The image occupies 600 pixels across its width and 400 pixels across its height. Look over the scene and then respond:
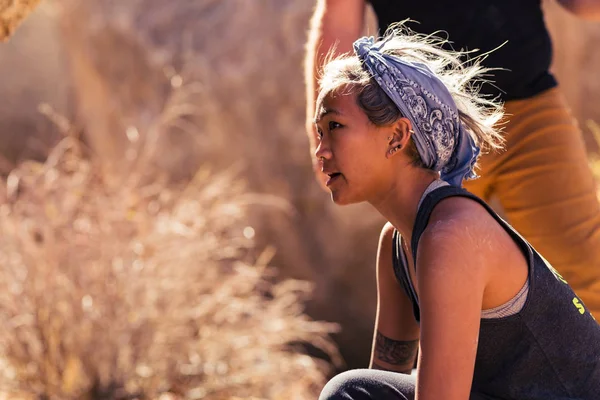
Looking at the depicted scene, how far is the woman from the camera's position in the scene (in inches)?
58.0

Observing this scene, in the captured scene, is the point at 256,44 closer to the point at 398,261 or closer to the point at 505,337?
the point at 398,261

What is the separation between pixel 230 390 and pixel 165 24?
2.33 meters

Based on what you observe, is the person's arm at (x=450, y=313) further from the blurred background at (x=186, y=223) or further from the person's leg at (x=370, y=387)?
the blurred background at (x=186, y=223)

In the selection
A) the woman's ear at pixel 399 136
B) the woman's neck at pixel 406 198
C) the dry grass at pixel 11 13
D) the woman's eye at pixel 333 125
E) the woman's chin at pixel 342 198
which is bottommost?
the woman's neck at pixel 406 198

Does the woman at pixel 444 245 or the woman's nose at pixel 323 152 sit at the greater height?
the woman's nose at pixel 323 152

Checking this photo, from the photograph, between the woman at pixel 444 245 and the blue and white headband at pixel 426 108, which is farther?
the blue and white headband at pixel 426 108

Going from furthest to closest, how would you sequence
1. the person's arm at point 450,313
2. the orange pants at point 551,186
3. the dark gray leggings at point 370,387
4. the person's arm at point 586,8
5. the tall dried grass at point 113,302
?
the tall dried grass at point 113,302
the person's arm at point 586,8
the orange pants at point 551,186
the dark gray leggings at point 370,387
the person's arm at point 450,313

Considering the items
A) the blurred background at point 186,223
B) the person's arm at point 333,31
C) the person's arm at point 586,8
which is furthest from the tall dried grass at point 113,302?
the person's arm at point 586,8

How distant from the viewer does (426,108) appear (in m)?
1.64

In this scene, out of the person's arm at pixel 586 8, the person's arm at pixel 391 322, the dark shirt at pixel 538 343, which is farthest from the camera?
the person's arm at pixel 586 8

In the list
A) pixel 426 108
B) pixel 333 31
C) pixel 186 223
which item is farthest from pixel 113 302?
pixel 426 108

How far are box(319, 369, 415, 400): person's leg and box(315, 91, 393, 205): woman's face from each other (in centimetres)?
37

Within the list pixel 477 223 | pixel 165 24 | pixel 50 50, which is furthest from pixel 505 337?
pixel 50 50

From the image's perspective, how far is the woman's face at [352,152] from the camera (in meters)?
1.64
